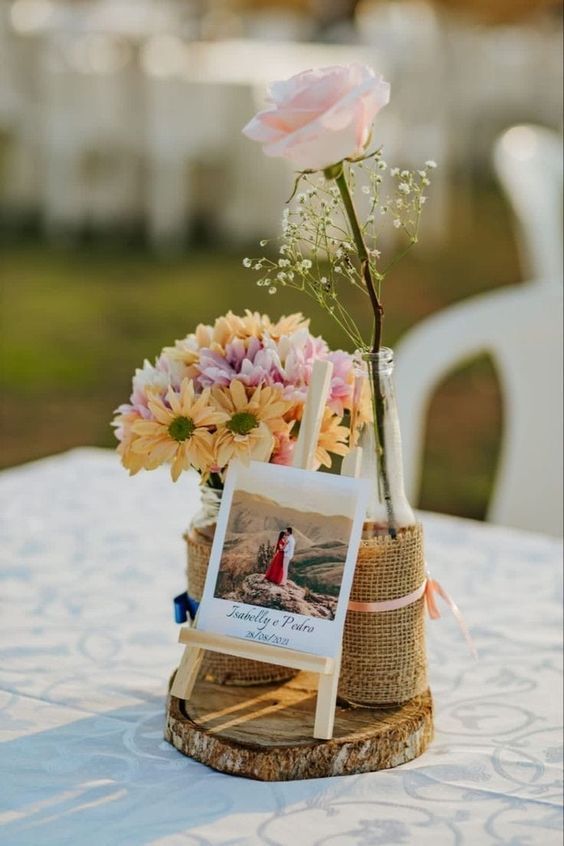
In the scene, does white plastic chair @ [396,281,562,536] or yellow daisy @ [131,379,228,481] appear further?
white plastic chair @ [396,281,562,536]

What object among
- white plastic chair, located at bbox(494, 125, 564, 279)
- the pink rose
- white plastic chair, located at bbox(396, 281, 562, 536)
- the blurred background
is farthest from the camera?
the blurred background

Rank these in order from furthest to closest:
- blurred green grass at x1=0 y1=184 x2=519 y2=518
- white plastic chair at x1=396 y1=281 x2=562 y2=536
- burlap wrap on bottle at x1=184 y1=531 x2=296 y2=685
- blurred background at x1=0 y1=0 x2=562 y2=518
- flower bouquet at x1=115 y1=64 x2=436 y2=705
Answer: blurred background at x1=0 y1=0 x2=562 y2=518 → blurred green grass at x1=0 y1=184 x2=519 y2=518 → white plastic chair at x1=396 y1=281 x2=562 y2=536 → burlap wrap on bottle at x1=184 y1=531 x2=296 y2=685 → flower bouquet at x1=115 y1=64 x2=436 y2=705

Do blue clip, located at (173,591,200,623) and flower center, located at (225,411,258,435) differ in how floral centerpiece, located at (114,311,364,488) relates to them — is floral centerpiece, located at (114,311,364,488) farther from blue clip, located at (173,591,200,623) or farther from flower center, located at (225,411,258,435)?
blue clip, located at (173,591,200,623)

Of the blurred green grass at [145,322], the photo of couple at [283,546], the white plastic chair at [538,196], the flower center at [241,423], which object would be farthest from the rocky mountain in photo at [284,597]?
the blurred green grass at [145,322]

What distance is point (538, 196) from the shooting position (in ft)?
10.1

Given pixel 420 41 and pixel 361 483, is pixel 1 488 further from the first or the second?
pixel 420 41

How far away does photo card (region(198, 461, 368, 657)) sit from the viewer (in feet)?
3.15

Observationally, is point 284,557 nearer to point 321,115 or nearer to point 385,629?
point 385,629

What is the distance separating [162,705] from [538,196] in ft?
7.25

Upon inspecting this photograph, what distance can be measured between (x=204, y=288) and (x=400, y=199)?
5012 millimetres

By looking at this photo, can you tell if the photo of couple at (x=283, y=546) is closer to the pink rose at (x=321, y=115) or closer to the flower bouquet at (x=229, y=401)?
the flower bouquet at (x=229, y=401)

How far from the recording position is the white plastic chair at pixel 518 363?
1.82 m

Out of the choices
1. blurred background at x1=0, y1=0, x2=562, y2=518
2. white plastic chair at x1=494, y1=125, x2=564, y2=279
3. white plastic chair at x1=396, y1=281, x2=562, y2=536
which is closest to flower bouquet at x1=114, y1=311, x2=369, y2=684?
white plastic chair at x1=396, y1=281, x2=562, y2=536

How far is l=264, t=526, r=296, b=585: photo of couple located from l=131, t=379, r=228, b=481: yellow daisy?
8 cm
